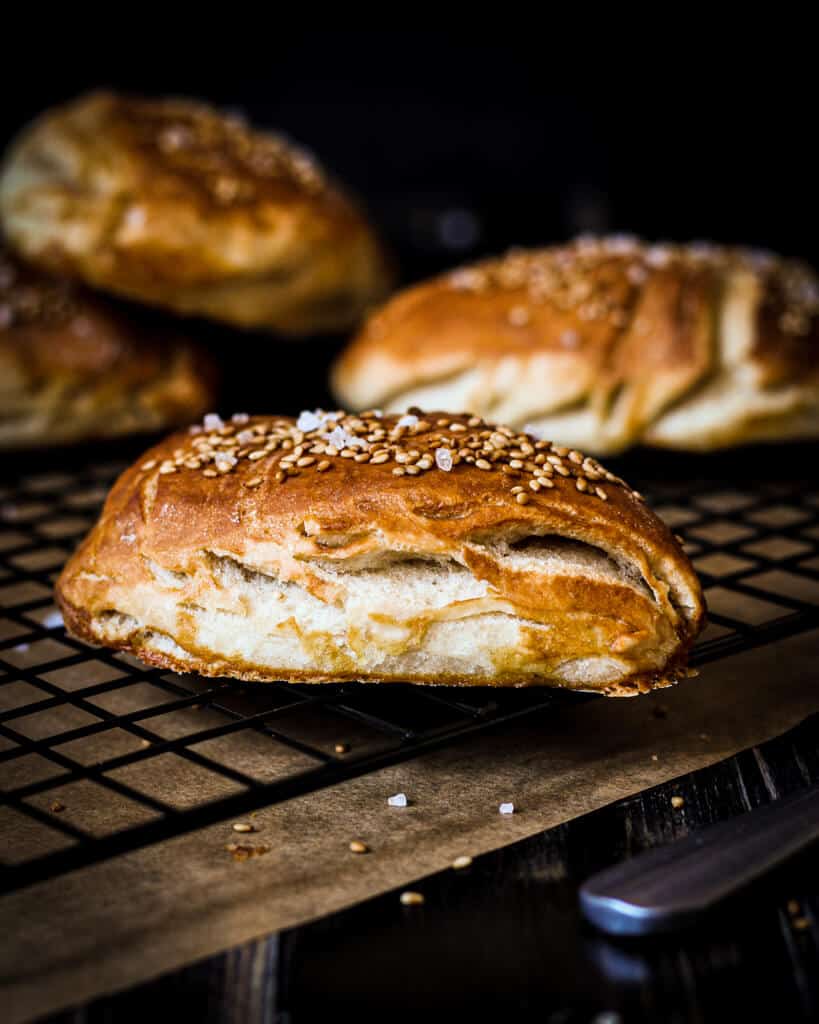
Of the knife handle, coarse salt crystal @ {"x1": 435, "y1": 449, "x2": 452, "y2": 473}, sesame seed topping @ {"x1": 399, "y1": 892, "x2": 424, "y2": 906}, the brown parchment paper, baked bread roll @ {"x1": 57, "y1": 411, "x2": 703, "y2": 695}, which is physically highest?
coarse salt crystal @ {"x1": 435, "y1": 449, "x2": 452, "y2": 473}

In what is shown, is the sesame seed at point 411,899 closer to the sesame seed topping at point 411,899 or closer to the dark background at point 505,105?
the sesame seed topping at point 411,899

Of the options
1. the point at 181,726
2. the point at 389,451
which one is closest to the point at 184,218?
the point at 389,451

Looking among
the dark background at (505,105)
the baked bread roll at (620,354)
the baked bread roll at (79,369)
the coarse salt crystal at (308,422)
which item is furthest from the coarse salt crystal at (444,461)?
the dark background at (505,105)

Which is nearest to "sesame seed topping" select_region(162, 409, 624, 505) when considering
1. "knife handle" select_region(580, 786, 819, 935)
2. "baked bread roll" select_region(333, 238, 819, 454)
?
"knife handle" select_region(580, 786, 819, 935)

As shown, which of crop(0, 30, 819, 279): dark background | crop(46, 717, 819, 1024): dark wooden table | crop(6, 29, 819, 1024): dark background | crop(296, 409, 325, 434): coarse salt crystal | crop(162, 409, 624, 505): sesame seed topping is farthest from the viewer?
crop(0, 30, 819, 279): dark background

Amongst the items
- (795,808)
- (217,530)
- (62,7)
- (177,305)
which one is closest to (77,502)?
(177,305)

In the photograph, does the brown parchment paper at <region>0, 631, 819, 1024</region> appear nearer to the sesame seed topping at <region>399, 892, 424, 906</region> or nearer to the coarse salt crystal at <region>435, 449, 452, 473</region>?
the sesame seed topping at <region>399, 892, 424, 906</region>
